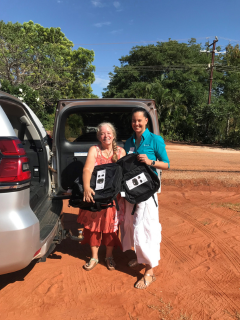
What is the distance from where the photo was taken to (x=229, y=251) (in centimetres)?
373

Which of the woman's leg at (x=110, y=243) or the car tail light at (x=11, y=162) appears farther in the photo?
the woman's leg at (x=110, y=243)

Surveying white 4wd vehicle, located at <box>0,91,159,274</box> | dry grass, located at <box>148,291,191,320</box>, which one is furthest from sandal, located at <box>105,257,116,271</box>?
dry grass, located at <box>148,291,191,320</box>

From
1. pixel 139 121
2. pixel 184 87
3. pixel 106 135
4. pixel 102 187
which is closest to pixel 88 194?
pixel 102 187

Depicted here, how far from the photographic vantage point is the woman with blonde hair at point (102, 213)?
302 cm

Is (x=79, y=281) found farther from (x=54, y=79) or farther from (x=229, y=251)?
(x=54, y=79)

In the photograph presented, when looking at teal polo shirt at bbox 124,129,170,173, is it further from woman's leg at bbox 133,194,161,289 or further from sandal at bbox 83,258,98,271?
sandal at bbox 83,258,98,271

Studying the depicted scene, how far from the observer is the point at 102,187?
2904 millimetres

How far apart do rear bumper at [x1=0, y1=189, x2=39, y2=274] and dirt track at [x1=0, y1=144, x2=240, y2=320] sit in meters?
0.67

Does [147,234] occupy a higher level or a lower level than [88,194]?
lower

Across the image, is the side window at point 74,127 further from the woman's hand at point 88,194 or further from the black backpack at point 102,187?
the woman's hand at point 88,194

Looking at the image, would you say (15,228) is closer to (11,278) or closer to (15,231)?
(15,231)

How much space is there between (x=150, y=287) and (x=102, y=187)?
1184mm

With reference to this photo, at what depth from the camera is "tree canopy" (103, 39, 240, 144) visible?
21.4 metres

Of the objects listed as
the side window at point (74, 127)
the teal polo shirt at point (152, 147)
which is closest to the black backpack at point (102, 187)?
the teal polo shirt at point (152, 147)
